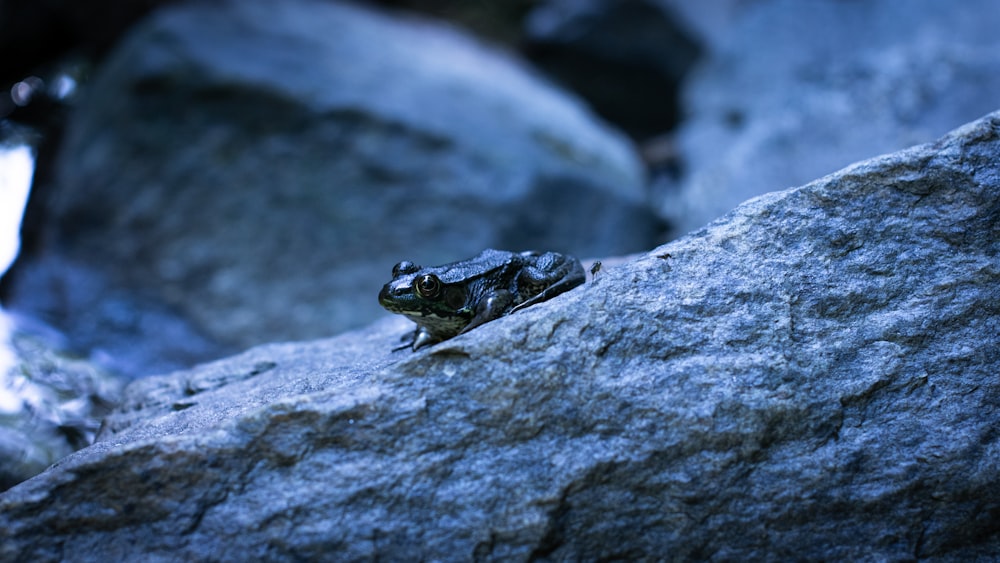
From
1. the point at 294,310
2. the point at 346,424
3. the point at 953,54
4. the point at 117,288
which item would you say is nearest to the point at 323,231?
the point at 294,310

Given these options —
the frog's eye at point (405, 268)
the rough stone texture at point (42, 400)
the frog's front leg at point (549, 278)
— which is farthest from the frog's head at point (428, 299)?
the rough stone texture at point (42, 400)

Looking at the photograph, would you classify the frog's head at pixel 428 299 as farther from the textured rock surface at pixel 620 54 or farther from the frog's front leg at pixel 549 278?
the textured rock surface at pixel 620 54

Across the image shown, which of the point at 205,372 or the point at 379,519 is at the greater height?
the point at 205,372

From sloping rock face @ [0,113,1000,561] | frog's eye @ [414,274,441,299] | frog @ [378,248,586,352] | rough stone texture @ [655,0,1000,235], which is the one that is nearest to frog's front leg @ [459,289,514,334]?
frog @ [378,248,586,352]

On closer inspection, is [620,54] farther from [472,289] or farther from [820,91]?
[472,289]

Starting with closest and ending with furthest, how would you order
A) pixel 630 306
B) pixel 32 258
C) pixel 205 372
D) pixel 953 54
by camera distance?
pixel 630 306 → pixel 205 372 → pixel 953 54 → pixel 32 258

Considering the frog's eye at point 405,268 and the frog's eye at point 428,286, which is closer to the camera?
the frog's eye at point 428,286

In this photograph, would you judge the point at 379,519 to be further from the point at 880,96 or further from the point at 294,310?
the point at 880,96

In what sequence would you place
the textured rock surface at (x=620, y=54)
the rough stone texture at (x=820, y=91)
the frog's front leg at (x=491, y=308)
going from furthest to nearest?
the textured rock surface at (x=620, y=54) < the rough stone texture at (x=820, y=91) < the frog's front leg at (x=491, y=308)

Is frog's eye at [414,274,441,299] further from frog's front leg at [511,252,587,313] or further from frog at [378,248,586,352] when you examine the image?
frog's front leg at [511,252,587,313]
